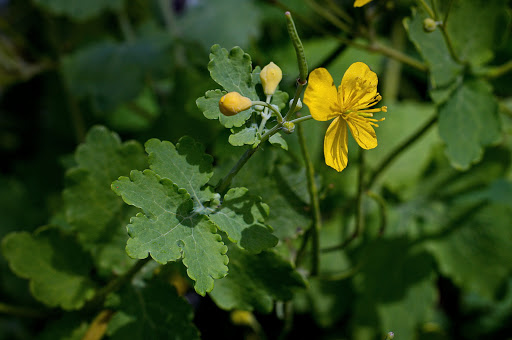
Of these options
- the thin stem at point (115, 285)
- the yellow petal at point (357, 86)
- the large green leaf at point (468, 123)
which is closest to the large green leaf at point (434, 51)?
the large green leaf at point (468, 123)

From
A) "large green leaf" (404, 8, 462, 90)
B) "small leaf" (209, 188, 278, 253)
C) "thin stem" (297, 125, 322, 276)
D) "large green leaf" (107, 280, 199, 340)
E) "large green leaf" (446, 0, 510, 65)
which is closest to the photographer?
"small leaf" (209, 188, 278, 253)

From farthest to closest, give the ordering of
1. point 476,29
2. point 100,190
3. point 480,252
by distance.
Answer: point 480,252 < point 476,29 < point 100,190

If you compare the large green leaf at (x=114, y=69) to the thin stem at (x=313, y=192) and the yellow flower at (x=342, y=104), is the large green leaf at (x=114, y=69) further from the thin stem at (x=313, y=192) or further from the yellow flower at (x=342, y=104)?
the yellow flower at (x=342, y=104)

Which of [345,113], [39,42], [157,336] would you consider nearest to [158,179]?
[345,113]

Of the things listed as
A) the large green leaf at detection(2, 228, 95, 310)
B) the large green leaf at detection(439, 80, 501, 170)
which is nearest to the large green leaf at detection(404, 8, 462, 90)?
the large green leaf at detection(439, 80, 501, 170)

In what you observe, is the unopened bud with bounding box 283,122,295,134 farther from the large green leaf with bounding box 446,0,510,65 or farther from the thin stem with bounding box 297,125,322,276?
the large green leaf with bounding box 446,0,510,65

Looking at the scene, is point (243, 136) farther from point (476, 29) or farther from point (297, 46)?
point (476, 29)

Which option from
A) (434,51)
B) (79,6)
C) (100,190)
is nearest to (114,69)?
(79,6)
